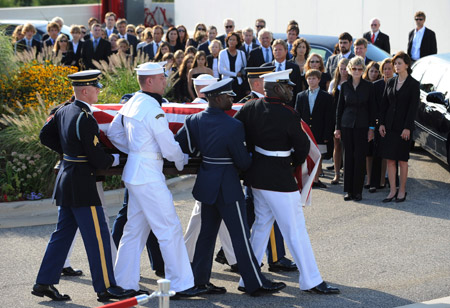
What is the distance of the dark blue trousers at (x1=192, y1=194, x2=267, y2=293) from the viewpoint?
670 cm

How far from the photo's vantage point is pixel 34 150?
1026 cm

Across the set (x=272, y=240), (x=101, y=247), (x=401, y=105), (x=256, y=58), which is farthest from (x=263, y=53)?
(x=101, y=247)

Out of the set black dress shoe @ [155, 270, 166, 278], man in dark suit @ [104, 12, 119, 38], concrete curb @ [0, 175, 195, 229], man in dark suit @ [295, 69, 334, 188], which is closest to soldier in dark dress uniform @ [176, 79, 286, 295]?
black dress shoe @ [155, 270, 166, 278]

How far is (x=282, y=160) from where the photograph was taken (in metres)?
6.79

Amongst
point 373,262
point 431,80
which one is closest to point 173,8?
point 431,80

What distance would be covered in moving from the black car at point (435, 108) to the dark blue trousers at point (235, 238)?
197 inches

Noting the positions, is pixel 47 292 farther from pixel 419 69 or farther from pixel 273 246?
pixel 419 69

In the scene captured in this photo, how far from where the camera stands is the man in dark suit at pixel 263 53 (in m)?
14.1

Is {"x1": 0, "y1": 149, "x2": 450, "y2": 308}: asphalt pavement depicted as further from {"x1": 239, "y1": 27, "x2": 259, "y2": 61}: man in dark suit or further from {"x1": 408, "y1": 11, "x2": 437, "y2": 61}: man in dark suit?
{"x1": 408, "y1": 11, "x2": 437, "y2": 61}: man in dark suit

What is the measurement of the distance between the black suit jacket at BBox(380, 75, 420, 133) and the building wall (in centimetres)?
847

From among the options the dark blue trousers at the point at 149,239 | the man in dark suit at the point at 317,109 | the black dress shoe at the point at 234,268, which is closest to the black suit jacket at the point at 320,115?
the man in dark suit at the point at 317,109

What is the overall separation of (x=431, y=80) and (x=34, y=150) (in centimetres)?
585

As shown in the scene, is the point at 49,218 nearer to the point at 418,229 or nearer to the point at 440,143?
the point at 418,229

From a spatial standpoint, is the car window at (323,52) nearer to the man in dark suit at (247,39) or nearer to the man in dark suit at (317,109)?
the man in dark suit at (247,39)
